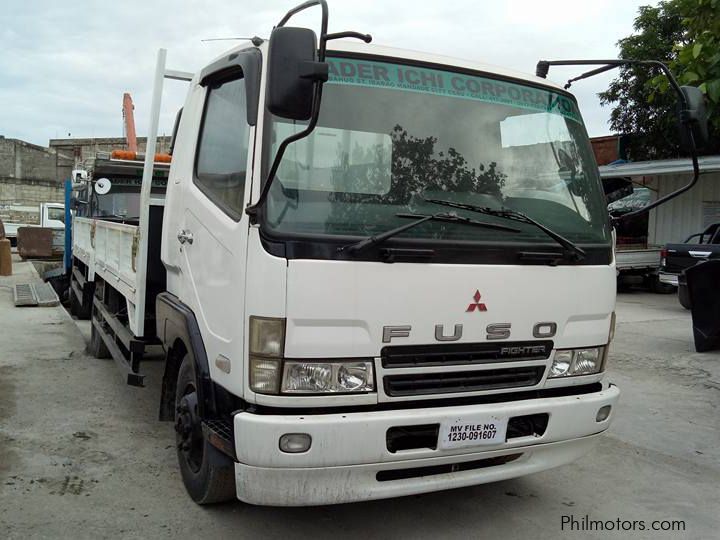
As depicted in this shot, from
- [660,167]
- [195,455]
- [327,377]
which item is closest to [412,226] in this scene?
[327,377]

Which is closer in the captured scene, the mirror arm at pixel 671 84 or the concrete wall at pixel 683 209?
the mirror arm at pixel 671 84

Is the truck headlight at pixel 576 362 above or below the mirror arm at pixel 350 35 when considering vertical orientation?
below

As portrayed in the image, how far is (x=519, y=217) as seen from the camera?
3.26 m

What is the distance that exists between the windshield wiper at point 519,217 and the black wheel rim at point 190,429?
1595mm

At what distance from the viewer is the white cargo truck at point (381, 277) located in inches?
112

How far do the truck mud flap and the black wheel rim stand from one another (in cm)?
658

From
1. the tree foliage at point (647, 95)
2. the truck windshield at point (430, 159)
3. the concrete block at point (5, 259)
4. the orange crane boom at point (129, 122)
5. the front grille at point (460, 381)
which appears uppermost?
the tree foliage at point (647, 95)

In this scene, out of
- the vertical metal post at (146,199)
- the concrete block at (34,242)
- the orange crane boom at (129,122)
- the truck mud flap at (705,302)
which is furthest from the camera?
the concrete block at (34,242)

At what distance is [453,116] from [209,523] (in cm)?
239

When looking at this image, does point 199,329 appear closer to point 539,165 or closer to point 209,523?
point 209,523

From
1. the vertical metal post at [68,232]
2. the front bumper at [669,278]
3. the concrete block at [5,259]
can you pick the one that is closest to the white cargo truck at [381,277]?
the vertical metal post at [68,232]

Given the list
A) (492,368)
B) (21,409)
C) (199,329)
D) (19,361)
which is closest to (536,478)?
(492,368)

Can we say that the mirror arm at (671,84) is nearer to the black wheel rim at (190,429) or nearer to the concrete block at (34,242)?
the black wheel rim at (190,429)

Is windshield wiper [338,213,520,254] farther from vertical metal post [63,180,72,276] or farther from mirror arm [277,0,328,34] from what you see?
vertical metal post [63,180,72,276]
